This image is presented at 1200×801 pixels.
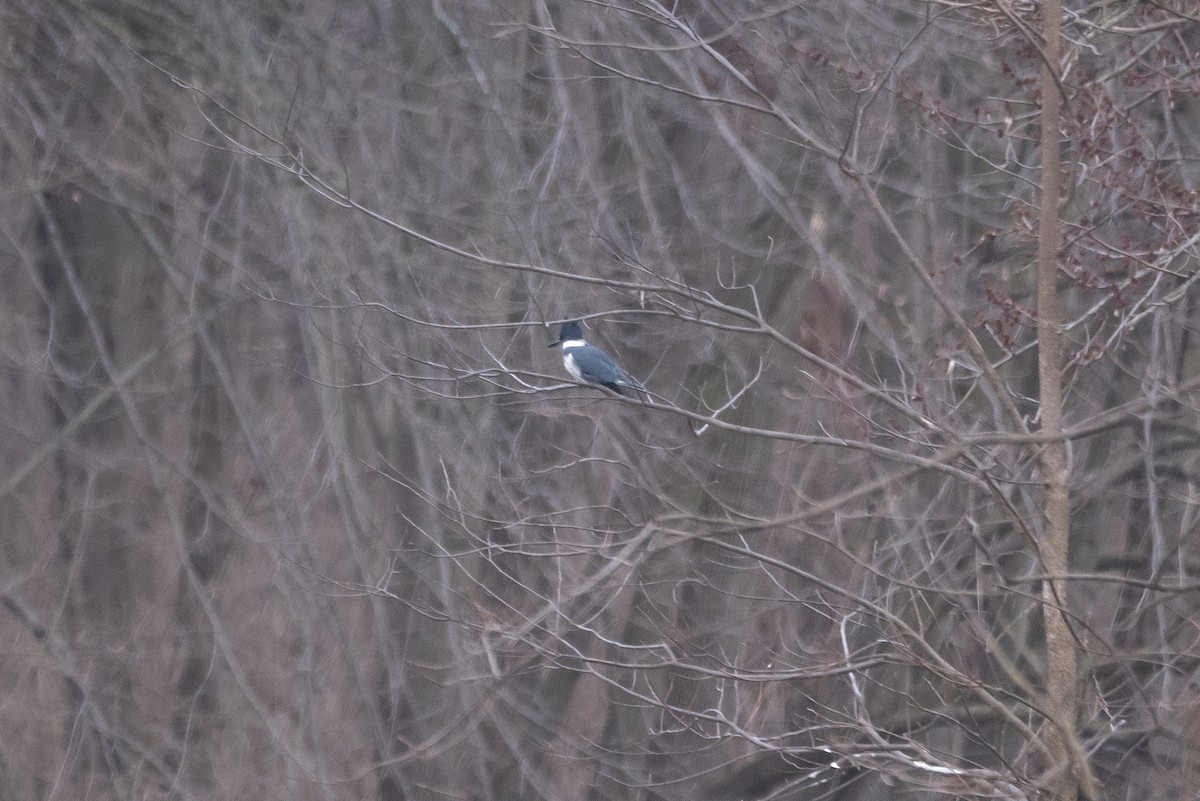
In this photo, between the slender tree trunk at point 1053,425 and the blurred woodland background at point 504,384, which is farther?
the blurred woodland background at point 504,384

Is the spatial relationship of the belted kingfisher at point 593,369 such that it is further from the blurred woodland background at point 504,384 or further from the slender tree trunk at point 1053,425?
the slender tree trunk at point 1053,425

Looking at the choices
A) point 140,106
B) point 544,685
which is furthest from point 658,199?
point 140,106

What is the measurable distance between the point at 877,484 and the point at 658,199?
4.57 metres

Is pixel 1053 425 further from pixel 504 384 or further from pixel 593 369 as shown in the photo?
pixel 593 369

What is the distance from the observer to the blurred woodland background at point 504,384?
6.16m

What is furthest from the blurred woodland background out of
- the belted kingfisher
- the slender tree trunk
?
the slender tree trunk

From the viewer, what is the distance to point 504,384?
226 inches

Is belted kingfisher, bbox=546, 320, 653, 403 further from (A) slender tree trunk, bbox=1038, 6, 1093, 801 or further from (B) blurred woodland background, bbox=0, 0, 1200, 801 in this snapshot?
(A) slender tree trunk, bbox=1038, 6, 1093, 801

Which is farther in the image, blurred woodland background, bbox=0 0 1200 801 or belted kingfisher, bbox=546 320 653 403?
belted kingfisher, bbox=546 320 653 403

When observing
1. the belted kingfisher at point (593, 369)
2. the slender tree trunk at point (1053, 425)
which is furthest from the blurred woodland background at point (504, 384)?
the slender tree trunk at point (1053, 425)

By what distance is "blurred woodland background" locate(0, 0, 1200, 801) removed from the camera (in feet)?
20.2

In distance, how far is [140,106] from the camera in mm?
9070

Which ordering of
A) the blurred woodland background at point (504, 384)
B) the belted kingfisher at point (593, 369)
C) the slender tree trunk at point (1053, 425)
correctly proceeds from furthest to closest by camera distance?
the belted kingfisher at point (593, 369)
the blurred woodland background at point (504, 384)
the slender tree trunk at point (1053, 425)

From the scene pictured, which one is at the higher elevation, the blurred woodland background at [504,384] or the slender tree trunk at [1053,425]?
the slender tree trunk at [1053,425]
